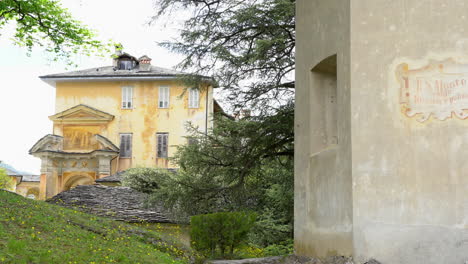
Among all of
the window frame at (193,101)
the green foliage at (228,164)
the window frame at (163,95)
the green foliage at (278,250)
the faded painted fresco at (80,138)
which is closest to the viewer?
→ the green foliage at (228,164)

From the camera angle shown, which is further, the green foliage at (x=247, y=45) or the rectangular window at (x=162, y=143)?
the rectangular window at (x=162, y=143)

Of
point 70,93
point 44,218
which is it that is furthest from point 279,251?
point 70,93

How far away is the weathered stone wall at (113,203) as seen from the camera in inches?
758

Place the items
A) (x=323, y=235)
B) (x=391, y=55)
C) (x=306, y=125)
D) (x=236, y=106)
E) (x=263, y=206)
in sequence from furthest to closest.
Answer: (x=263, y=206) < (x=236, y=106) < (x=306, y=125) < (x=323, y=235) < (x=391, y=55)

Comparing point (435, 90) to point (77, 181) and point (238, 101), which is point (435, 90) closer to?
point (238, 101)

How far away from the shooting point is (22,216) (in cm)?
1202

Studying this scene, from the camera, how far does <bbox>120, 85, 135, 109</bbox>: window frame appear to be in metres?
37.8

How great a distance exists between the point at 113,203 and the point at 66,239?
9.60 m

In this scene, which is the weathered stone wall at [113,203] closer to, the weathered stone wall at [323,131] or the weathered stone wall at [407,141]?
the weathered stone wall at [323,131]

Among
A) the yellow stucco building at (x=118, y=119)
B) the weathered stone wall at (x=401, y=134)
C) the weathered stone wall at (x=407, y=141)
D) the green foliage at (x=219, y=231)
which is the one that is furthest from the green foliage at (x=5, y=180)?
the weathered stone wall at (x=407, y=141)

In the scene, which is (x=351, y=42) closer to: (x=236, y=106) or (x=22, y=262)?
(x=22, y=262)

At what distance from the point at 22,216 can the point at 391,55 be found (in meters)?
8.59

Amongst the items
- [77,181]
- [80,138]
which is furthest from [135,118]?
[77,181]

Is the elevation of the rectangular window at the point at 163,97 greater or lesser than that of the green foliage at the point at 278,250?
greater
